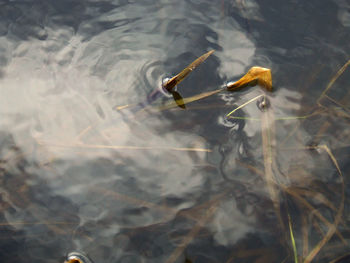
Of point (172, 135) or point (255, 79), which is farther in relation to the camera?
point (255, 79)

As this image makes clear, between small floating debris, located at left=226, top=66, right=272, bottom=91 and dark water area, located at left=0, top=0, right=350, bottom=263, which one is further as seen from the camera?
small floating debris, located at left=226, top=66, right=272, bottom=91

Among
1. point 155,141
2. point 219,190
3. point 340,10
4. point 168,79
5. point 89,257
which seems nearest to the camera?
point 89,257

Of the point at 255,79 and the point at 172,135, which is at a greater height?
the point at 255,79

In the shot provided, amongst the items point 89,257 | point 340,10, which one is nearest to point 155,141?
point 89,257

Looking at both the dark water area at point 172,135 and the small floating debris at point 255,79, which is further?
the small floating debris at point 255,79

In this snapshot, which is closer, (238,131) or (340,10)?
(238,131)

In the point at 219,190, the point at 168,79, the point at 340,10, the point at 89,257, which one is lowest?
the point at 89,257

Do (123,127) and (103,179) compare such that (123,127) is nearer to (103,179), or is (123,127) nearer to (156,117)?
(156,117)

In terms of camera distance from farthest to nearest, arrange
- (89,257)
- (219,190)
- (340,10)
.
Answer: (340,10) < (219,190) < (89,257)
